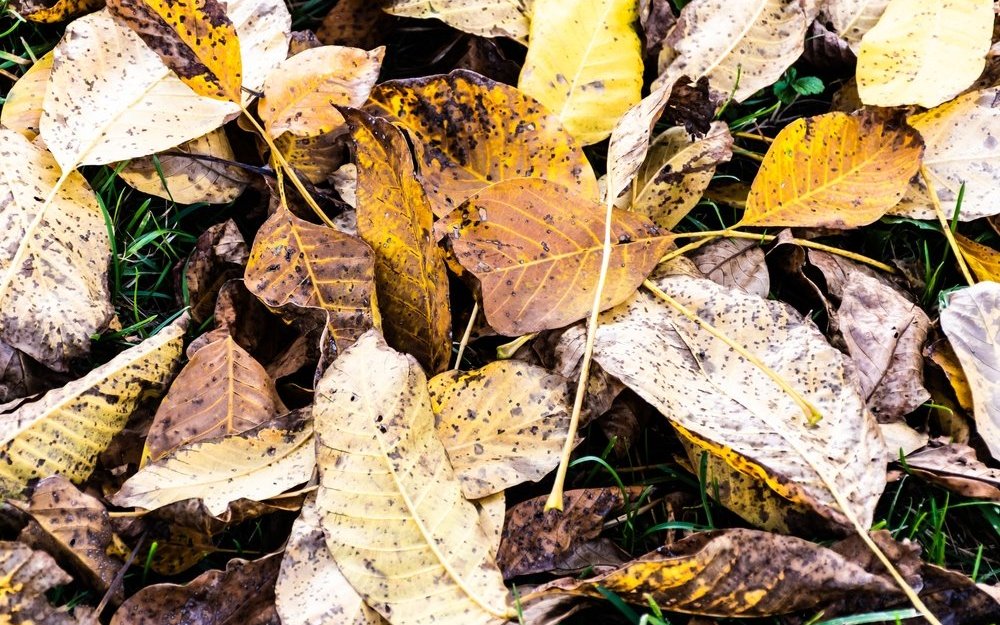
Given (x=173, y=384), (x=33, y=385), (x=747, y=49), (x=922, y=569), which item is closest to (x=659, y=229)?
(x=747, y=49)

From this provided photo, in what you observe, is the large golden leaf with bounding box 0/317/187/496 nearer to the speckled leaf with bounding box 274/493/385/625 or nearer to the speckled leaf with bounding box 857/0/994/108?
the speckled leaf with bounding box 274/493/385/625

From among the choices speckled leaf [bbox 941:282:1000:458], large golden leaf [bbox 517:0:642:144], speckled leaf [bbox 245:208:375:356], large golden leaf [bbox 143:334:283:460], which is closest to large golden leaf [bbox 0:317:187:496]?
large golden leaf [bbox 143:334:283:460]

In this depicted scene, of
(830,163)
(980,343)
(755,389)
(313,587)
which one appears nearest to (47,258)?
(313,587)

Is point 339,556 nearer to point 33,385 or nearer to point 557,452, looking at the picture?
point 557,452

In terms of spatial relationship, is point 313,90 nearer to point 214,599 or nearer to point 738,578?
point 214,599

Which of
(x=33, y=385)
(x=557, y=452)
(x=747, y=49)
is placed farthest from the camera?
(x=747, y=49)

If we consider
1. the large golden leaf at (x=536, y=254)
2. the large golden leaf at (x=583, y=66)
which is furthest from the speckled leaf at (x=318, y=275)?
the large golden leaf at (x=583, y=66)

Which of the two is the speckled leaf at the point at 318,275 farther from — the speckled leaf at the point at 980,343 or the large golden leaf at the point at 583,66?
the speckled leaf at the point at 980,343
